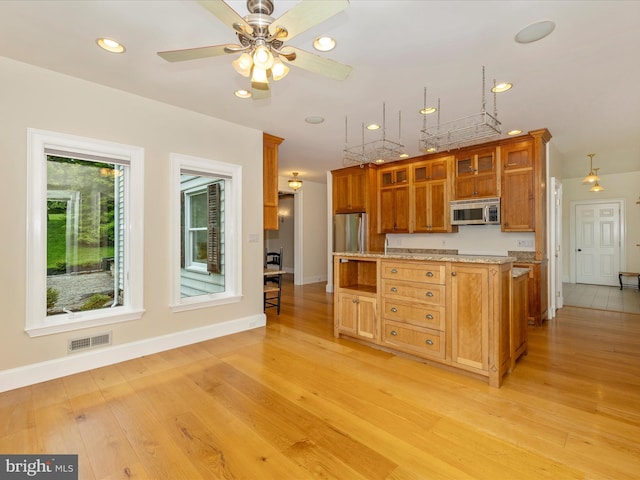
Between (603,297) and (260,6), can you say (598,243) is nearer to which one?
(603,297)

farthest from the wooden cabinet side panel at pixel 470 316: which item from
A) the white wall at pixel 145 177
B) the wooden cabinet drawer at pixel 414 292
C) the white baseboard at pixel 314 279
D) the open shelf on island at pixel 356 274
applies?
the white baseboard at pixel 314 279

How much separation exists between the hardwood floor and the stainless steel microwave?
2085 mm

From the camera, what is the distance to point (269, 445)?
76.4 inches

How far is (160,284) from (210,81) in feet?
7.22

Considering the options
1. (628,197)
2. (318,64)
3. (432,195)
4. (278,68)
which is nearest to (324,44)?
(318,64)

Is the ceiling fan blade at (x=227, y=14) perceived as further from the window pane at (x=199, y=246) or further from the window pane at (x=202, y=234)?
the window pane at (x=199, y=246)

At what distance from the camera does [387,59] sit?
104 inches

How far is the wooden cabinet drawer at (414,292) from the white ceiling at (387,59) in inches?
78.3

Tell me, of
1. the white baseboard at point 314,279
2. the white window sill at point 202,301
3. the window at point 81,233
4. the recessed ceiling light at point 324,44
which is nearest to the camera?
the recessed ceiling light at point 324,44

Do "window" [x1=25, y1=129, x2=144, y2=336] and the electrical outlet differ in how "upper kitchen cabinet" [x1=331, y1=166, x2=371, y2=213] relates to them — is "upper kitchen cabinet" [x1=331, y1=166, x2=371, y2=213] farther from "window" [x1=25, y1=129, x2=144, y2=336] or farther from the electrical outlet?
"window" [x1=25, y1=129, x2=144, y2=336]

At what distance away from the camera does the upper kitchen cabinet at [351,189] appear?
21.1 feet

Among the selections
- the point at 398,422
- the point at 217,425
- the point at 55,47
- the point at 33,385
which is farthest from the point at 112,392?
the point at 55,47

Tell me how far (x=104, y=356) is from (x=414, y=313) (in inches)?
122

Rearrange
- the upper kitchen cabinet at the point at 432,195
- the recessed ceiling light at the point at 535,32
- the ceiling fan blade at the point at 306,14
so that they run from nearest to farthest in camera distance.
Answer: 1. the ceiling fan blade at the point at 306,14
2. the recessed ceiling light at the point at 535,32
3. the upper kitchen cabinet at the point at 432,195
